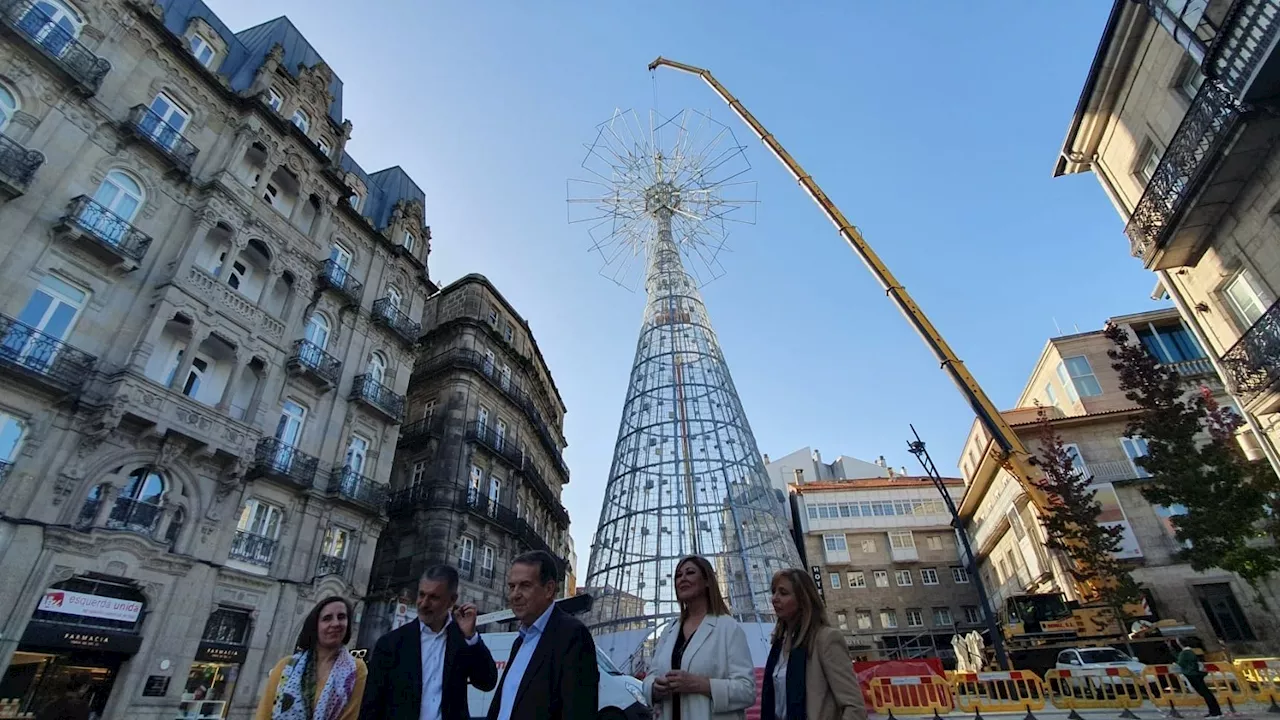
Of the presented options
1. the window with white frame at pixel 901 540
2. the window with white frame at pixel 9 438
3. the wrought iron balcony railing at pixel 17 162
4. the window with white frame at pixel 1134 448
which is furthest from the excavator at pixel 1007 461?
the wrought iron balcony railing at pixel 17 162

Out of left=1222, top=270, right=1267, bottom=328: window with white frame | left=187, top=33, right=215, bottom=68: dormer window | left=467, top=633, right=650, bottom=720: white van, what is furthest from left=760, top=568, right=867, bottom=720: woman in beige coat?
left=187, top=33, right=215, bottom=68: dormer window

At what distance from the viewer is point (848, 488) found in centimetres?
4047

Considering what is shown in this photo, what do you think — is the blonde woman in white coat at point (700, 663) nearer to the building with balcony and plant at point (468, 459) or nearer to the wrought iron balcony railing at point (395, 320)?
the building with balcony and plant at point (468, 459)

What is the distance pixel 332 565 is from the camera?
1666 cm

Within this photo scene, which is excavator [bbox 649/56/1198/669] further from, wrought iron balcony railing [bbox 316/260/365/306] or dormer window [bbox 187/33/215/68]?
dormer window [bbox 187/33/215/68]

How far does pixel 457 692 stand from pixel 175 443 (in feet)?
44.8

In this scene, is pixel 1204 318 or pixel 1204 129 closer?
pixel 1204 129

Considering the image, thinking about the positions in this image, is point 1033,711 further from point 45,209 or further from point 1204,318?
point 45,209

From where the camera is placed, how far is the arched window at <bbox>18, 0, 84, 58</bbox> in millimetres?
13086

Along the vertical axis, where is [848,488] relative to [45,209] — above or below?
above

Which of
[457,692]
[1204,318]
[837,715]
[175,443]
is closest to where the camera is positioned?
[837,715]

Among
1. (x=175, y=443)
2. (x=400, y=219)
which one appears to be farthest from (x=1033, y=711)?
(x=400, y=219)

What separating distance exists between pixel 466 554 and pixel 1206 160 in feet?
71.5

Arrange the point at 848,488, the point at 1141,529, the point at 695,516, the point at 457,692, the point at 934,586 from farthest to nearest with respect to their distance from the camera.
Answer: the point at 848,488
the point at 934,586
the point at 1141,529
the point at 695,516
the point at 457,692
